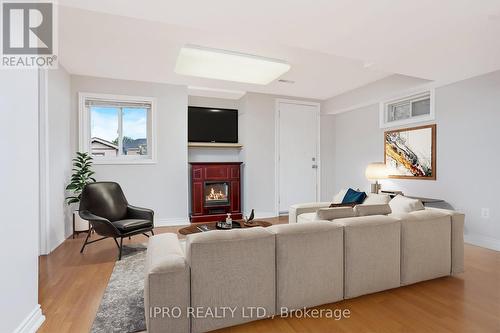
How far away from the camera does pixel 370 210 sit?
8.33 feet

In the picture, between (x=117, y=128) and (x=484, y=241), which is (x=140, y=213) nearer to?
(x=117, y=128)

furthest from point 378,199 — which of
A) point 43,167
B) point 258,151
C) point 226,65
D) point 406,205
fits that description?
point 43,167

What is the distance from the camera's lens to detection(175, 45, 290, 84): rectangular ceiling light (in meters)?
3.32

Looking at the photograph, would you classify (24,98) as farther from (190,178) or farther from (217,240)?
(190,178)

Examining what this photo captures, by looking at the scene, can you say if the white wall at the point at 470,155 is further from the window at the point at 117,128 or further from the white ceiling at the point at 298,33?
the window at the point at 117,128

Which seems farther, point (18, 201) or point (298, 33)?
point (298, 33)

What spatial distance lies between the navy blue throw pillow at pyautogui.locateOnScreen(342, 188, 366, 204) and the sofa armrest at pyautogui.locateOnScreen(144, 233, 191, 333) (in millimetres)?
2759

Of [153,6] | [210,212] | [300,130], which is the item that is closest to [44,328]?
[153,6]

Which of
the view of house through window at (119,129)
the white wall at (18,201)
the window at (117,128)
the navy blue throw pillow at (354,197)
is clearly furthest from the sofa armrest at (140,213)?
the navy blue throw pillow at (354,197)

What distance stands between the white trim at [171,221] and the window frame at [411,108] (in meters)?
4.26

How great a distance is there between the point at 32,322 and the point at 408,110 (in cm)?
558

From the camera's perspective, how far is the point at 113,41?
3145 mm

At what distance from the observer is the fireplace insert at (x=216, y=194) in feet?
17.4

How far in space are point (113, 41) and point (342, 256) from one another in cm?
344
